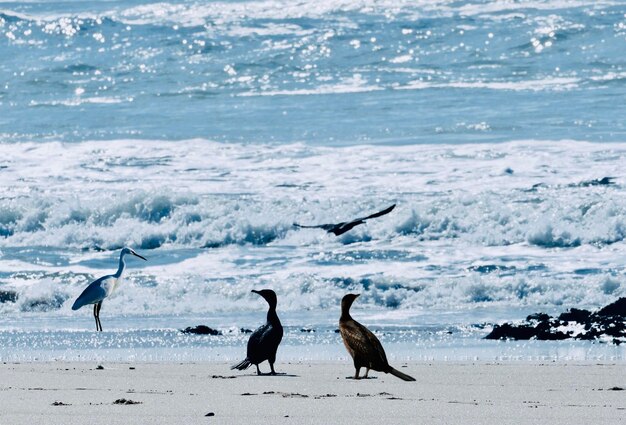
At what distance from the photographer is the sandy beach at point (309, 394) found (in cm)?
607

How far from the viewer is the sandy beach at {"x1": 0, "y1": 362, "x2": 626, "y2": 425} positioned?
19.9ft

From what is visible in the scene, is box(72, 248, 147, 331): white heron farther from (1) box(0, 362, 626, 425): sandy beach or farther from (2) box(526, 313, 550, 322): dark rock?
(2) box(526, 313, 550, 322): dark rock

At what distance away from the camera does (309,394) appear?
7.23 meters

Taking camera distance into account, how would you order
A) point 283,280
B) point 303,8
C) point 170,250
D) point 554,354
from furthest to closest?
point 303,8
point 170,250
point 283,280
point 554,354

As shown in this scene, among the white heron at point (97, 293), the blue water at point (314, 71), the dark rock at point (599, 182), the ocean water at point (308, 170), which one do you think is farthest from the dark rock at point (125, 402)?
the blue water at point (314, 71)

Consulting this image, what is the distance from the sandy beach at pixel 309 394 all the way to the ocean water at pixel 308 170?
1.22 m

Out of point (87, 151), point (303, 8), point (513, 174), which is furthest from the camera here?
point (303, 8)

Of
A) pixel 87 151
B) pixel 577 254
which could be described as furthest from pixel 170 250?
pixel 87 151

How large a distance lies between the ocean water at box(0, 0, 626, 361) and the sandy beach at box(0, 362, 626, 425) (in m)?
1.22

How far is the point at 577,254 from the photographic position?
16969 mm

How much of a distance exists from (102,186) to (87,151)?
12.0 ft

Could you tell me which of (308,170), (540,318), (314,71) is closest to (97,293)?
(540,318)

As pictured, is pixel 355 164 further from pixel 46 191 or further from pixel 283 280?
pixel 283 280

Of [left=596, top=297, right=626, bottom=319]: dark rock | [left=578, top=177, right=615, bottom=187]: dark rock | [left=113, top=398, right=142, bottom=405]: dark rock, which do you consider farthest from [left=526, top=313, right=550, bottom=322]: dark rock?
[left=578, top=177, right=615, bottom=187]: dark rock
